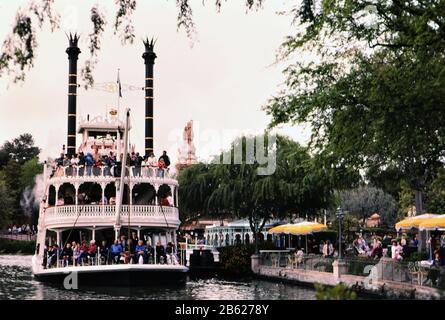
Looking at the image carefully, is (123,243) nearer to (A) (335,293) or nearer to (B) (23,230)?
(A) (335,293)

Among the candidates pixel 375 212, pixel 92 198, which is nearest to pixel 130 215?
pixel 92 198

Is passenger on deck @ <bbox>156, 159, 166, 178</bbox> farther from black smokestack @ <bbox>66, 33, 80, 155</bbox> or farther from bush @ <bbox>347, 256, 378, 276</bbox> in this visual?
black smokestack @ <bbox>66, 33, 80, 155</bbox>

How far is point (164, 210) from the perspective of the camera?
3128 cm

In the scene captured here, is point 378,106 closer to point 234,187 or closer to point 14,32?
point 14,32

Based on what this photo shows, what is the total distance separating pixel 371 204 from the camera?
74.6 meters

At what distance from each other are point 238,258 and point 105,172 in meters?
12.0

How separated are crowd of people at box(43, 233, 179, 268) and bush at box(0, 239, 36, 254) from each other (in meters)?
47.4

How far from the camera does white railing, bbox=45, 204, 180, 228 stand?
3030 centimetres

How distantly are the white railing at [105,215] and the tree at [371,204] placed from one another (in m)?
46.0

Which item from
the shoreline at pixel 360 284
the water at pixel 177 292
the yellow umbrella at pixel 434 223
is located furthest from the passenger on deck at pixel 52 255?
the yellow umbrella at pixel 434 223

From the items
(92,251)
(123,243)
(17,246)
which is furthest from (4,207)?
(123,243)

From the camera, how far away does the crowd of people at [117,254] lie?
92.9ft

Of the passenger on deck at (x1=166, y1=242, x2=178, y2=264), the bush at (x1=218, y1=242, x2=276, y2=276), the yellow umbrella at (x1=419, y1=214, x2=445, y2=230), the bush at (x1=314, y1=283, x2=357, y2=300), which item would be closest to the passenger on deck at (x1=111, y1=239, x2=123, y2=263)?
the passenger on deck at (x1=166, y1=242, x2=178, y2=264)
